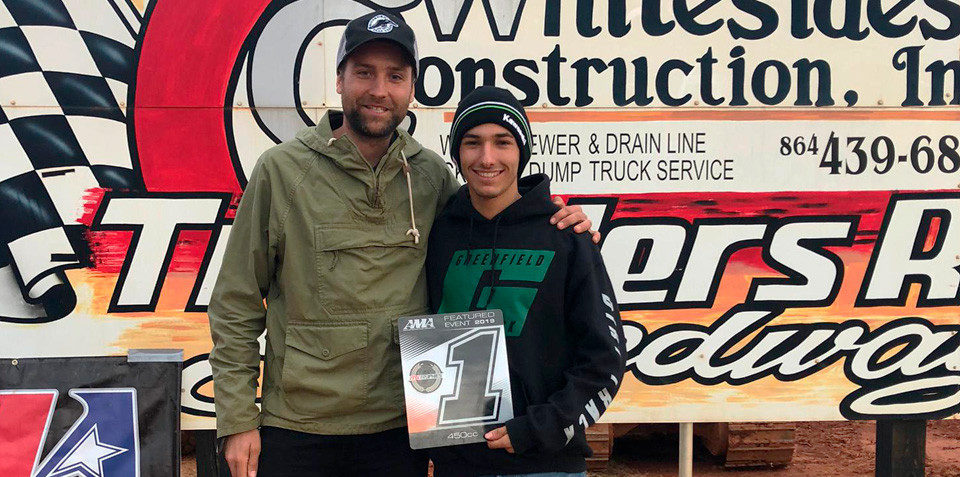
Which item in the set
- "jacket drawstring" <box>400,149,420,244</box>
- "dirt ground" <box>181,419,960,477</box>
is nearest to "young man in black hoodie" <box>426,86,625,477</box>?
"jacket drawstring" <box>400,149,420,244</box>

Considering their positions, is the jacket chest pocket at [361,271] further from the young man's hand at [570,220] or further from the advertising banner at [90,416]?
the advertising banner at [90,416]

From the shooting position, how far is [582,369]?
194cm

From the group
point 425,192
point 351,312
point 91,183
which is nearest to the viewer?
point 351,312

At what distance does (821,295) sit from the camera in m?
3.47

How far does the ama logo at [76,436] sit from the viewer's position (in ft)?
10.9

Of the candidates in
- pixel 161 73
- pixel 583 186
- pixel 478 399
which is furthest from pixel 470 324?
pixel 161 73

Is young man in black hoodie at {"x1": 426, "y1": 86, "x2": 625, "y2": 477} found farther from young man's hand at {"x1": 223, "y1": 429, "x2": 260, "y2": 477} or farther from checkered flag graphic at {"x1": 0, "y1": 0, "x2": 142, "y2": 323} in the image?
checkered flag graphic at {"x1": 0, "y1": 0, "x2": 142, "y2": 323}

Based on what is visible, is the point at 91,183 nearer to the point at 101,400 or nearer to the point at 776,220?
the point at 101,400

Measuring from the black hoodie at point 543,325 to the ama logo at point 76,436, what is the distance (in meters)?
1.93

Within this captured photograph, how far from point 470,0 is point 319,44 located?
677mm

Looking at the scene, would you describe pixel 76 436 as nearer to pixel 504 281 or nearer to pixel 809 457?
pixel 504 281

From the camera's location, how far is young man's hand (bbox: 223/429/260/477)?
2.14 m

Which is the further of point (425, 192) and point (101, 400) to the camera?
point (101, 400)

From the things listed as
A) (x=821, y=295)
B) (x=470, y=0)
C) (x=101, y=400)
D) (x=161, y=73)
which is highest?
(x=470, y=0)
